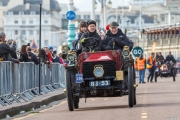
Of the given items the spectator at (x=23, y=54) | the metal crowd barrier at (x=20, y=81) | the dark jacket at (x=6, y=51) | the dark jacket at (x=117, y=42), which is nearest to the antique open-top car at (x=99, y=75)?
the dark jacket at (x=117, y=42)

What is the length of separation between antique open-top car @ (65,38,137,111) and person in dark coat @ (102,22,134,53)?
77 centimetres

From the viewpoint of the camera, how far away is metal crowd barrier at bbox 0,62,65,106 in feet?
67.8

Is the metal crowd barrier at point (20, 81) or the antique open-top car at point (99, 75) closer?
the antique open-top car at point (99, 75)

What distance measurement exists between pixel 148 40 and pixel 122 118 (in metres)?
131

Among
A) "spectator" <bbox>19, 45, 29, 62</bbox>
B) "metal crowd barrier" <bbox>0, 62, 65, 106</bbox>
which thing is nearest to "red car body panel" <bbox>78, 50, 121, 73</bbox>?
"metal crowd barrier" <bbox>0, 62, 65, 106</bbox>

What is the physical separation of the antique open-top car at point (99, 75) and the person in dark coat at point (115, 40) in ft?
2.52

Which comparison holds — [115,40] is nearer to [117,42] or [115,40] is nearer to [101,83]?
[117,42]

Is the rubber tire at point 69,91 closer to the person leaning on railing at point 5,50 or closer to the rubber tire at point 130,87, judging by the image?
the rubber tire at point 130,87

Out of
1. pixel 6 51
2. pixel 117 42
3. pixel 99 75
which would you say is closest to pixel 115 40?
pixel 117 42

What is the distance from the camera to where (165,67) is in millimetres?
52844

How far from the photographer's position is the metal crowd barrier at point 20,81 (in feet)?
67.8

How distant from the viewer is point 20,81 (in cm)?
2297

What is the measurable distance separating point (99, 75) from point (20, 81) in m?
4.68

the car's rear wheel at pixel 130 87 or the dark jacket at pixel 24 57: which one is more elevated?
the dark jacket at pixel 24 57
